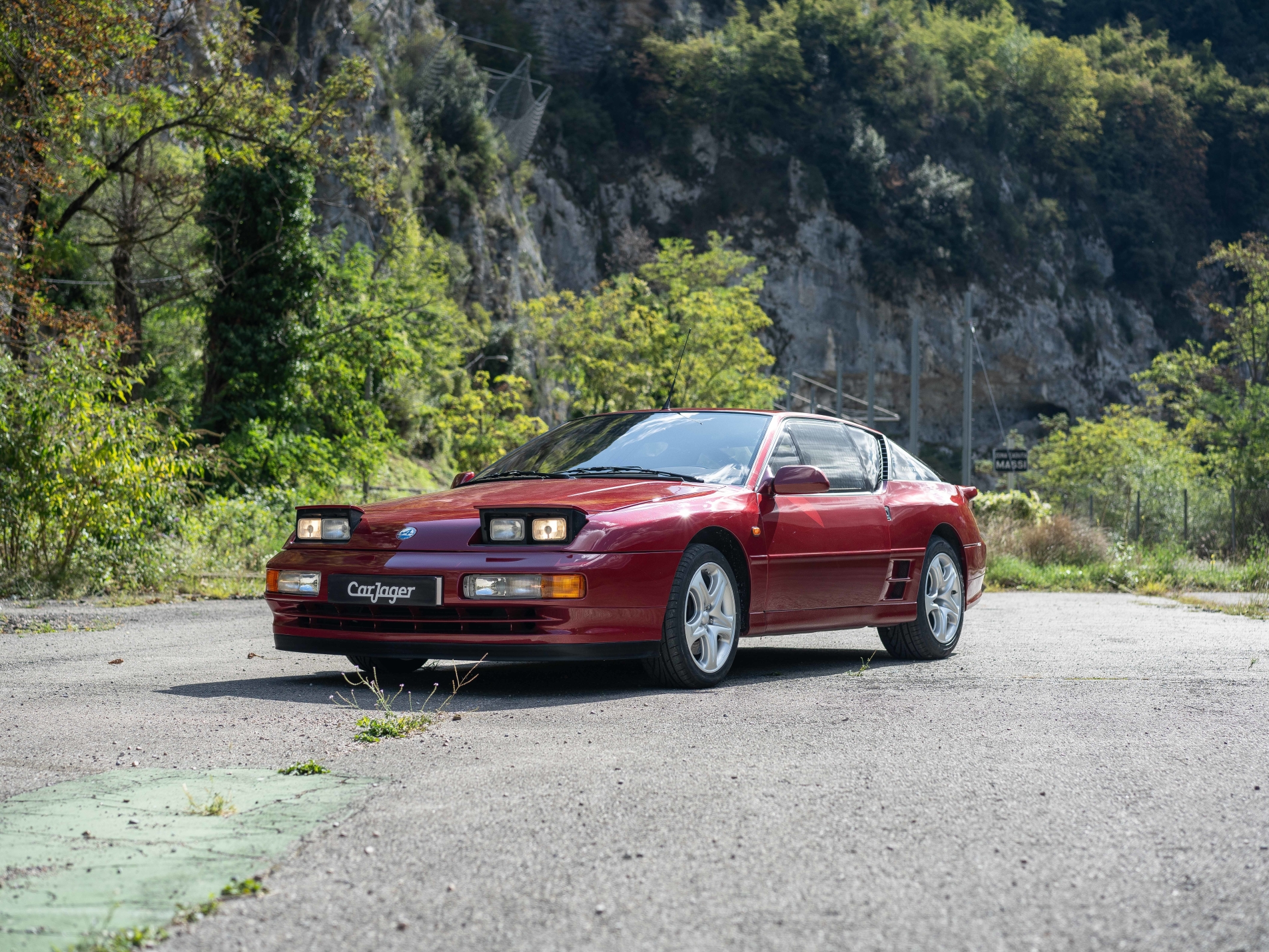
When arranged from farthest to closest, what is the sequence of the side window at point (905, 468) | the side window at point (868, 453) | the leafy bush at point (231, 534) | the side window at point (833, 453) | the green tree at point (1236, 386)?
the green tree at point (1236, 386) → the leafy bush at point (231, 534) → the side window at point (905, 468) → the side window at point (868, 453) → the side window at point (833, 453)

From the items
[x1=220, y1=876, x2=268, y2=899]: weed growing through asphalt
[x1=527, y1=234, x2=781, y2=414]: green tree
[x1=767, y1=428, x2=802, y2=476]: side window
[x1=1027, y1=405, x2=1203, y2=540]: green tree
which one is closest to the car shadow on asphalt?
[x1=767, y1=428, x2=802, y2=476]: side window

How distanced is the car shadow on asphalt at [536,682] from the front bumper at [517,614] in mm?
247

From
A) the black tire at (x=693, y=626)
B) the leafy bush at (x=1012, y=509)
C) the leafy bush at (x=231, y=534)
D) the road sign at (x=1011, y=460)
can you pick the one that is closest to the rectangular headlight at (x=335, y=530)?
the black tire at (x=693, y=626)

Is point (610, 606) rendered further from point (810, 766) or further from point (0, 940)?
point (0, 940)

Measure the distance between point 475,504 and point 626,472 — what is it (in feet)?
3.33

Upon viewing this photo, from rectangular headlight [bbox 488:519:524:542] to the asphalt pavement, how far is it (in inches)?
29.4

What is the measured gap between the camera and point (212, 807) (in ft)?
12.1

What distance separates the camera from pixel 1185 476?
4397 centimetres

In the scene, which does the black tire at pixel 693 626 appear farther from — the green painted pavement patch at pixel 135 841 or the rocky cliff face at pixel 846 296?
the rocky cliff face at pixel 846 296

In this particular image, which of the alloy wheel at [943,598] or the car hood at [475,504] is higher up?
the car hood at [475,504]

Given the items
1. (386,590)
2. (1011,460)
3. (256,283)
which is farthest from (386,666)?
(1011,460)

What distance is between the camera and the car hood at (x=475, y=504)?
20.7 feet

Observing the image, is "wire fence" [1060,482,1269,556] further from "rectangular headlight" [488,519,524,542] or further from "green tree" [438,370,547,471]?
"rectangular headlight" [488,519,524,542]

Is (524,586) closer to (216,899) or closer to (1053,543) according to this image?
(216,899)
